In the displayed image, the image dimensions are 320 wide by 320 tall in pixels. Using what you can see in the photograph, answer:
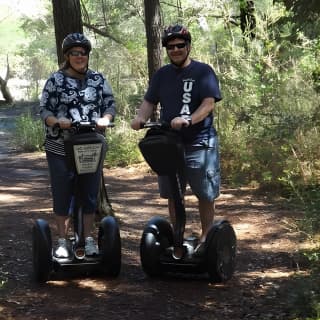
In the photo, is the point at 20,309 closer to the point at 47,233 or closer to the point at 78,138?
the point at 47,233

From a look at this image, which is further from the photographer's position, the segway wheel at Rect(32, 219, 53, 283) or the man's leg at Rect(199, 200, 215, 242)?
the man's leg at Rect(199, 200, 215, 242)

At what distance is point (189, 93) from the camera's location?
4.68 m

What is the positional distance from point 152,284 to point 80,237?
0.68 metres

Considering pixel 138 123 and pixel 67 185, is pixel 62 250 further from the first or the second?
pixel 138 123

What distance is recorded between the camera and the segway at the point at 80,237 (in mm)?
4621

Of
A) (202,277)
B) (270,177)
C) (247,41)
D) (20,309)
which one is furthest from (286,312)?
(247,41)

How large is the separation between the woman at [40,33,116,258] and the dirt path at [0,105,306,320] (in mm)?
409

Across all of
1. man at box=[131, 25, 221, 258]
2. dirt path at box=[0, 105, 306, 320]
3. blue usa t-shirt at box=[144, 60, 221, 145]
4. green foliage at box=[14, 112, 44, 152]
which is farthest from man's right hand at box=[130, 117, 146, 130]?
green foliage at box=[14, 112, 44, 152]

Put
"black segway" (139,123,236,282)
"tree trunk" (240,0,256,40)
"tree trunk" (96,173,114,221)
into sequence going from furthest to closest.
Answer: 1. "tree trunk" (240,0,256,40)
2. "tree trunk" (96,173,114,221)
3. "black segway" (139,123,236,282)

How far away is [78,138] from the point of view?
4609 mm

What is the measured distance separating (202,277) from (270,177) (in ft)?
13.6

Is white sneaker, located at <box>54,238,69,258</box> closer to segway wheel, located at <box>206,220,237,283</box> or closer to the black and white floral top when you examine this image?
the black and white floral top

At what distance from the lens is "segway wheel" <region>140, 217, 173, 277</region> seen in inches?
189

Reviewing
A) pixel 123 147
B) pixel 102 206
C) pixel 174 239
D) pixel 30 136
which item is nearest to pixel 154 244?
pixel 174 239
